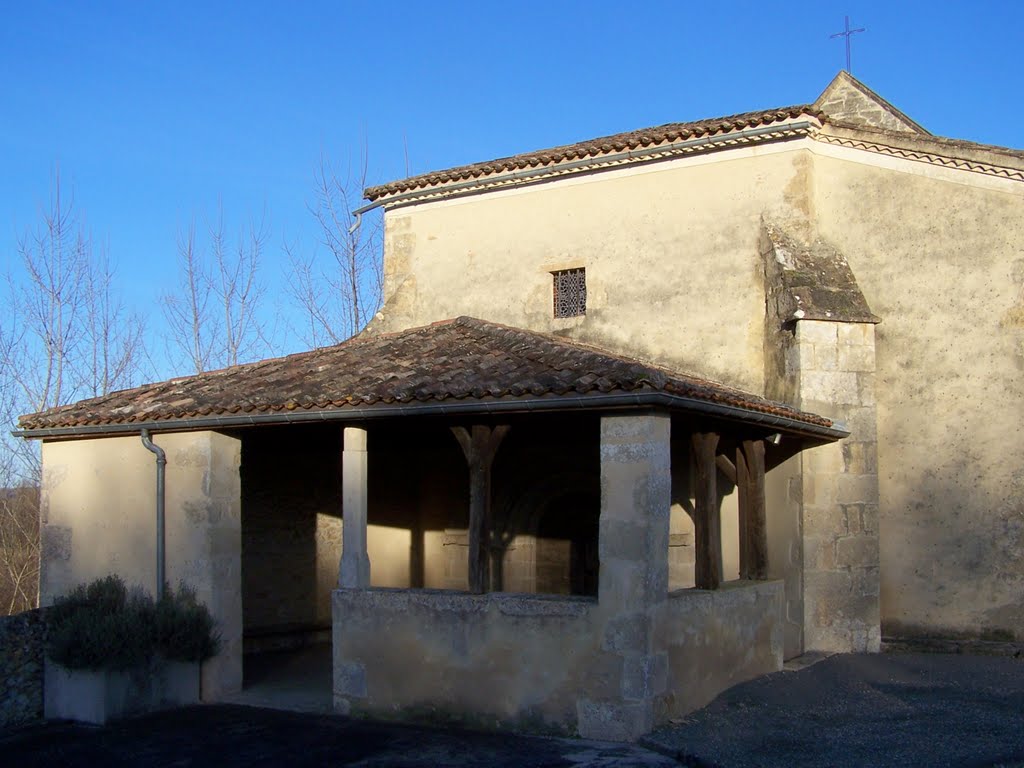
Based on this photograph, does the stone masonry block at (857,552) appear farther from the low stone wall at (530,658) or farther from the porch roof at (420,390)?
the low stone wall at (530,658)

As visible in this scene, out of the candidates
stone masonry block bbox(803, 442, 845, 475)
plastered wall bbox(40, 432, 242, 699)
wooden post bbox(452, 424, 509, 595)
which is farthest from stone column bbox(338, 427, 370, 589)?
stone masonry block bbox(803, 442, 845, 475)

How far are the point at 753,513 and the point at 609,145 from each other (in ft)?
15.5

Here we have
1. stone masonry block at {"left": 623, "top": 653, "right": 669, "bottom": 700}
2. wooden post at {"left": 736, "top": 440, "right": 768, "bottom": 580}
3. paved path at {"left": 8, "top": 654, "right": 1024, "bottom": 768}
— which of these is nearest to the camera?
paved path at {"left": 8, "top": 654, "right": 1024, "bottom": 768}

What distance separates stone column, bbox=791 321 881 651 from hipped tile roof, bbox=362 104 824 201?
7.71 ft

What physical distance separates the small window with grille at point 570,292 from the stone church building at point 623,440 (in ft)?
0.09

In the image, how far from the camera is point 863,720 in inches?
291

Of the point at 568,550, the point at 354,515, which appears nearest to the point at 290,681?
the point at 354,515

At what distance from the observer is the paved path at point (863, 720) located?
6.36 m

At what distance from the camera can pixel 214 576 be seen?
29.6ft

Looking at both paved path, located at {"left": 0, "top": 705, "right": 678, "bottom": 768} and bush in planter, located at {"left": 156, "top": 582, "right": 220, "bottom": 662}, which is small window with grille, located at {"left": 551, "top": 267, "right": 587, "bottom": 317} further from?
paved path, located at {"left": 0, "top": 705, "right": 678, "bottom": 768}

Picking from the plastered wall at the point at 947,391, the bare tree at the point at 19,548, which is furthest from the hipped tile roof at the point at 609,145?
the bare tree at the point at 19,548

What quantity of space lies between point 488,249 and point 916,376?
5.34m

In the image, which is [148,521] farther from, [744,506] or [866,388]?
[866,388]

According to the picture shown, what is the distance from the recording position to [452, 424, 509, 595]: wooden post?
7.96m
